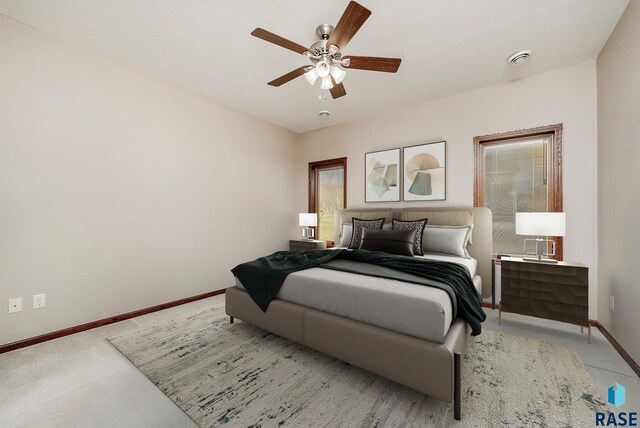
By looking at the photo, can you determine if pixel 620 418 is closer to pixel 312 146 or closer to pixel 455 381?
pixel 455 381

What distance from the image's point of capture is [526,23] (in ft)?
7.25

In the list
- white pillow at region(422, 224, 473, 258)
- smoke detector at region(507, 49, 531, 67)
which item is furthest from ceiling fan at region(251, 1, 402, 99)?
white pillow at region(422, 224, 473, 258)

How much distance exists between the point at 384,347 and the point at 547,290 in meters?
1.98

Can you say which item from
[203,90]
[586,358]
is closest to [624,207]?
[586,358]

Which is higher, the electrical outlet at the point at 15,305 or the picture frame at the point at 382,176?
the picture frame at the point at 382,176

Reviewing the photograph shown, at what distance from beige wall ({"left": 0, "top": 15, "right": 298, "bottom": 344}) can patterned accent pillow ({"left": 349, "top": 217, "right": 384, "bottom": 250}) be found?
5.90 ft

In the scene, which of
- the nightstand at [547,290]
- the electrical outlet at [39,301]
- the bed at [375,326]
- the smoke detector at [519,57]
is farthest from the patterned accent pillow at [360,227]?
the electrical outlet at [39,301]

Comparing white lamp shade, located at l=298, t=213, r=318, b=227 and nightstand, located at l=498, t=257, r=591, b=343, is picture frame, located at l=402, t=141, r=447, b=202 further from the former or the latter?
white lamp shade, located at l=298, t=213, r=318, b=227

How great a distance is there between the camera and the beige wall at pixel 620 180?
195 centimetres

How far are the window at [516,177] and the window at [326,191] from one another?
2107mm

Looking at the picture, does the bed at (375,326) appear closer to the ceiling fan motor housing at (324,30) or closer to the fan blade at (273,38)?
the fan blade at (273,38)

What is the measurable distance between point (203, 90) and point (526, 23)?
3528 millimetres

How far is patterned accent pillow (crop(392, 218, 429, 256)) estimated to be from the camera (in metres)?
3.10

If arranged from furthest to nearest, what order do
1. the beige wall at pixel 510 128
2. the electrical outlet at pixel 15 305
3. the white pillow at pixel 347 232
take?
the white pillow at pixel 347 232 → the beige wall at pixel 510 128 → the electrical outlet at pixel 15 305
